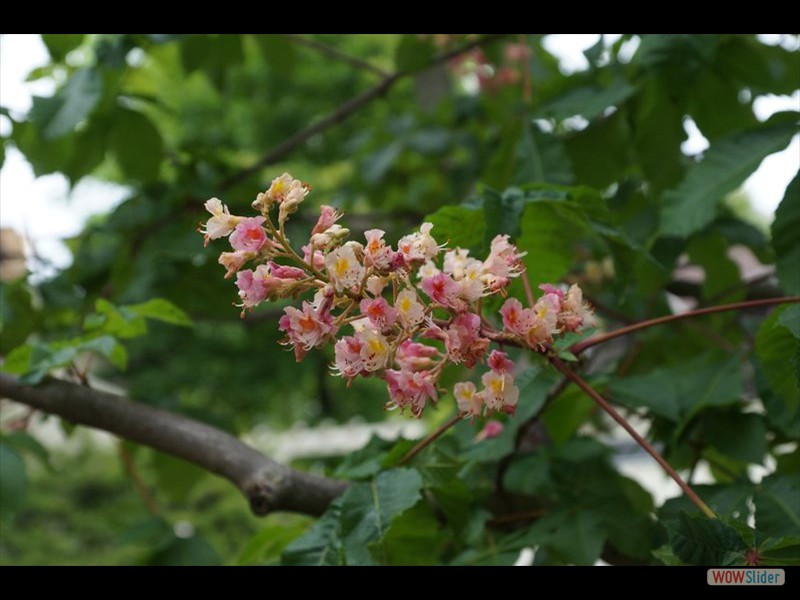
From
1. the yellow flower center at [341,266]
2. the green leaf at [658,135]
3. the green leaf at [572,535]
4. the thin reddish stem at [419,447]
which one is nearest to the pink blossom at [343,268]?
the yellow flower center at [341,266]

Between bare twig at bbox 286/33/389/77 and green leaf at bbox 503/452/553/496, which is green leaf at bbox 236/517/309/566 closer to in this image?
green leaf at bbox 503/452/553/496

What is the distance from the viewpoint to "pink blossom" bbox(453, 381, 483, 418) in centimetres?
60

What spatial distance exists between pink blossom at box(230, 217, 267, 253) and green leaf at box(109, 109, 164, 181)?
74 cm

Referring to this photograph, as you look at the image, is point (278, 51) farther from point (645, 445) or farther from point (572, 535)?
point (645, 445)

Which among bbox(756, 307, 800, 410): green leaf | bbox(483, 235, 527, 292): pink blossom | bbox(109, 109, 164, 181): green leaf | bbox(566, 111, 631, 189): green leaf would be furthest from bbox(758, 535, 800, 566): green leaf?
→ bbox(109, 109, 164, 181): green leaf

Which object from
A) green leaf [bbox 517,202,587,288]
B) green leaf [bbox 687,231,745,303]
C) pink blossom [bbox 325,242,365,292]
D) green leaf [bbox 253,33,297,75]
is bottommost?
pink blossom [bbox 325,242,365,292]

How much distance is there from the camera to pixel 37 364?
873 mm

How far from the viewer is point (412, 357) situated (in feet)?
1.91

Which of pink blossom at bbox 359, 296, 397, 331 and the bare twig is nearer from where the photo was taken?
pink blossom at bbox 359, 296, 397, 331

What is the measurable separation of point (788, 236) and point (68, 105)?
0.79 metres

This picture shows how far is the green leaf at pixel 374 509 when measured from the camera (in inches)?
28.7

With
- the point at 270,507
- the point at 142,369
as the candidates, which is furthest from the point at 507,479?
the point at 142,369

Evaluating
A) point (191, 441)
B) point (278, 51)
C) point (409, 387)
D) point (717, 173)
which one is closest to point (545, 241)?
point (717, 173)
